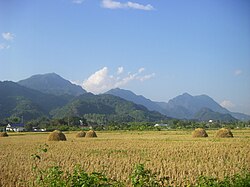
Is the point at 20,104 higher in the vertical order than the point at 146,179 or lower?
higher

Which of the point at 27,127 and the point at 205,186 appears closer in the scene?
the point at 205,186

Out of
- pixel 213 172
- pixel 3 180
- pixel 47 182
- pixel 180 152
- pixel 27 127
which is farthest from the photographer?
pixel 27 127

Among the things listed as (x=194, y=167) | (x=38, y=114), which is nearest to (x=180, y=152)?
(x=194, y=167)

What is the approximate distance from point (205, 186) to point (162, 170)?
18.7 ft

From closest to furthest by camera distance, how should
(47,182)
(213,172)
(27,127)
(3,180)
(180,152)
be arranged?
(47,182) → (3,180) → (213,172) → (180,152) → (27,127)

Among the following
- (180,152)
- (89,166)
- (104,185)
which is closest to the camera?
(104,185)

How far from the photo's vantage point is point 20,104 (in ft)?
634

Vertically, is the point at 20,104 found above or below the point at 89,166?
above

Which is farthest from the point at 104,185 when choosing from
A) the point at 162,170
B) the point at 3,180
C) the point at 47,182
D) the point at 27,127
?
the point at 27,127

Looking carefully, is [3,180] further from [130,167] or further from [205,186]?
[205,186]

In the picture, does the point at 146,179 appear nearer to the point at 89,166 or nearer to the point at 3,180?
the point at 3,180

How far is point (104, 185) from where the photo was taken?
6801mm

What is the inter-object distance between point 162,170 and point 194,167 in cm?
172

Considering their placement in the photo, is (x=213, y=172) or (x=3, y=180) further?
(x=213, y=172)
